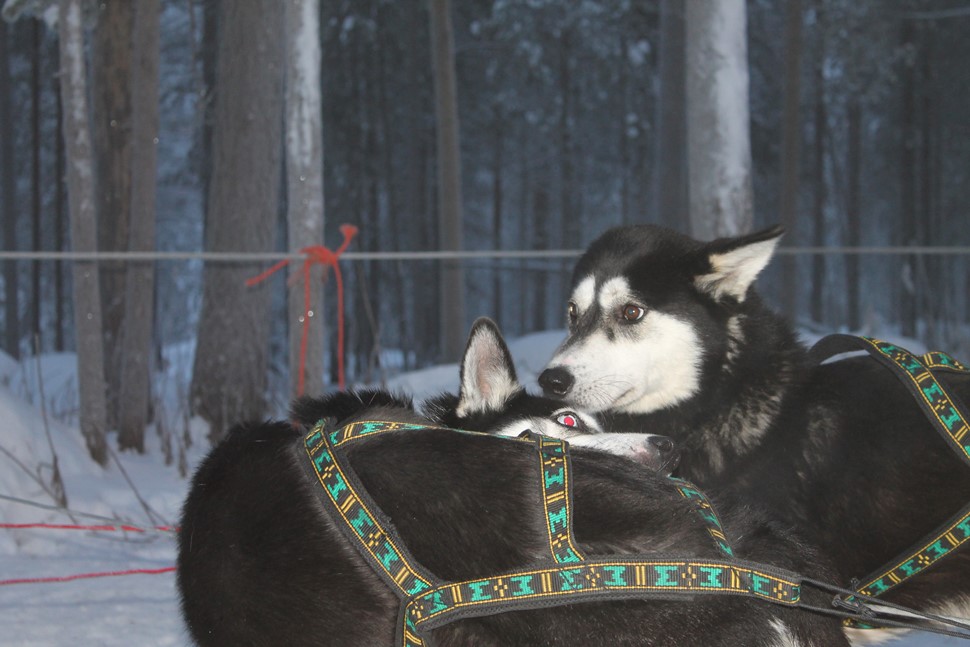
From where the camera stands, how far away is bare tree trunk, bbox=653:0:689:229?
48.8 ft

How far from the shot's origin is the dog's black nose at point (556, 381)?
2.99 metres

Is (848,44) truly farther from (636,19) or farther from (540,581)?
(540,581)

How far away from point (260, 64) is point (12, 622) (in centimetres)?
564

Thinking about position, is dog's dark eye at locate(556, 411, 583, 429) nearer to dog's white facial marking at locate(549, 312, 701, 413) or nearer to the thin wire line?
dog's white facial marking at locate(549, 312, 701, 413)

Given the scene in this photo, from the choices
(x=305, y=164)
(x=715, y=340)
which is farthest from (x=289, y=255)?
(x=715, y=340)

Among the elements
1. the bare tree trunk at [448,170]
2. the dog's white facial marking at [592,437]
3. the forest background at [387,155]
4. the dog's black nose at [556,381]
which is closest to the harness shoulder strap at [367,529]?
the dog's white facial marking at [592,437]

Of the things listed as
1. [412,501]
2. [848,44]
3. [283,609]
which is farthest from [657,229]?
[848,44]

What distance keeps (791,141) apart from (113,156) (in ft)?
43.0

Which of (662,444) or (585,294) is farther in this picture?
(585,294)

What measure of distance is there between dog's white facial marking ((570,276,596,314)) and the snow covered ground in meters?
0.79

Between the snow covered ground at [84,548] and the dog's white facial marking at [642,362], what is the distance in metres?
0.69

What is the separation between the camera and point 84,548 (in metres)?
4.36

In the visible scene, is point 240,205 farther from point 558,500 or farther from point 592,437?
point 558,500

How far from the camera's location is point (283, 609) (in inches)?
72.3
